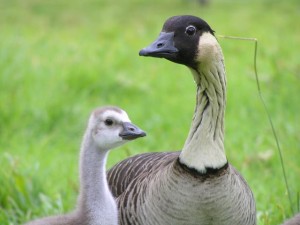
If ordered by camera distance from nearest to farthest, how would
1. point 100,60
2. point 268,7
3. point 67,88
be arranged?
point 67,88
point 100,60
point 268,7

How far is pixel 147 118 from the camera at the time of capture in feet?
26.5

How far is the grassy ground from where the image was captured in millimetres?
5465

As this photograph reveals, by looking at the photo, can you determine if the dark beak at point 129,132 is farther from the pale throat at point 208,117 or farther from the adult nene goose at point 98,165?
the pale throat at point 208,117

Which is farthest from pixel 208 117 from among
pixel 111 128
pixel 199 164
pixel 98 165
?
pixel 98 165

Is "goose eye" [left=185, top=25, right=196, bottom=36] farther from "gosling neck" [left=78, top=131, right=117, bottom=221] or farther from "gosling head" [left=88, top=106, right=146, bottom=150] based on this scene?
"gosling neck" [left=78, top=131, right=117, bottom=221]

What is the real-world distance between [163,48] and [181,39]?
11 centimetres

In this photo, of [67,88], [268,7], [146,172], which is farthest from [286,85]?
[268,7]

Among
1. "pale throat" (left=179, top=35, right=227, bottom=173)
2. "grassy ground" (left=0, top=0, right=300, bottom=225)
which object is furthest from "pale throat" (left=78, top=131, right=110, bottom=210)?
"grassy ground" (left=0, top=0, right=300, bottom=225)

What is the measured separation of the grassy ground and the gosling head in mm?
1210

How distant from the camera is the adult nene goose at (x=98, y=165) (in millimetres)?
3766

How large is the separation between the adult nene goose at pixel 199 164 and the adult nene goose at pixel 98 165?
19 centimetres

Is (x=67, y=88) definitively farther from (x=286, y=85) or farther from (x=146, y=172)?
(x=146, y=172)

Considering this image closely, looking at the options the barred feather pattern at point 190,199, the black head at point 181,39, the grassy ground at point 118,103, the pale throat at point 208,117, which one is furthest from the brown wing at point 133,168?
the grassy ground at point 118,103

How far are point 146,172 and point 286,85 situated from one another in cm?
447
